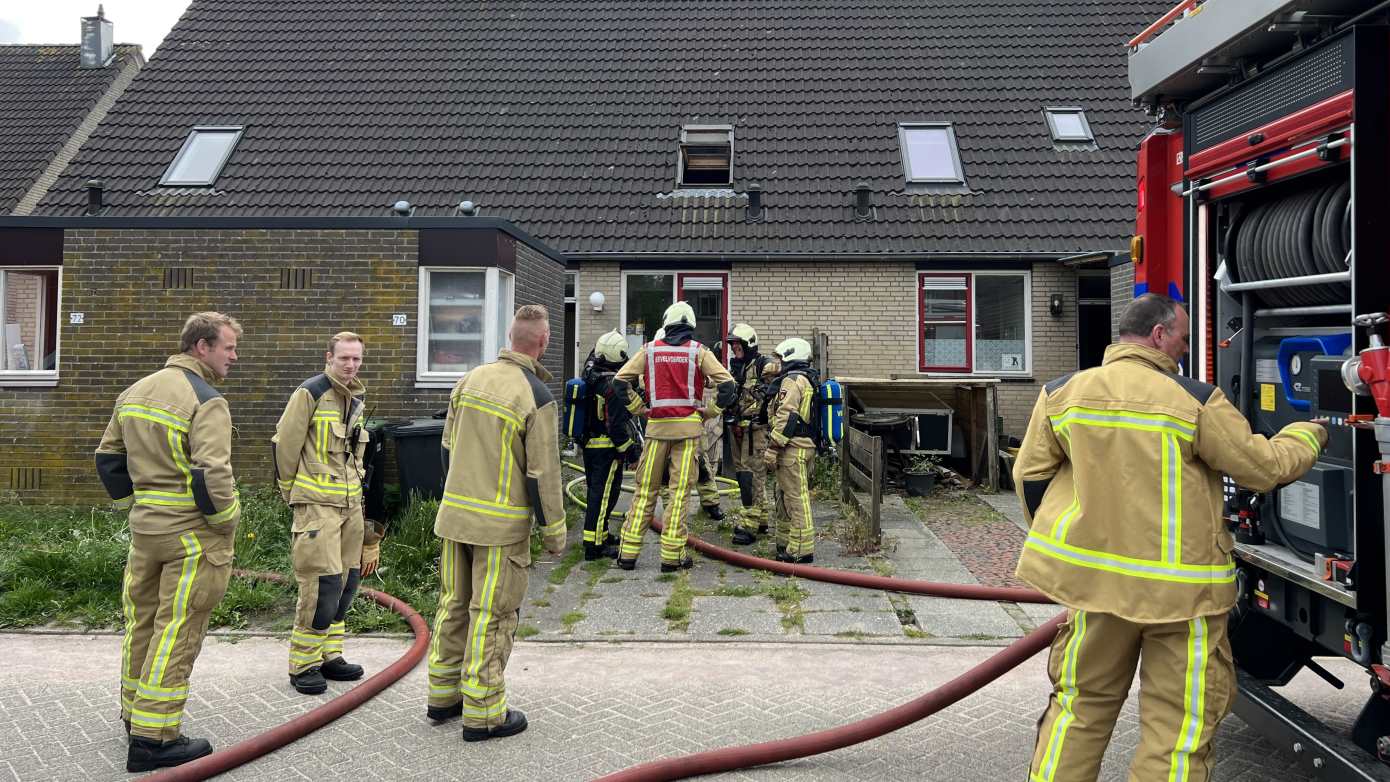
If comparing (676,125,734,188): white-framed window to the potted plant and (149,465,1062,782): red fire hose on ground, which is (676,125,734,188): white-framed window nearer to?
the potted plant

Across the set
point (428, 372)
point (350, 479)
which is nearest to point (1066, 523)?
point (350, 479)

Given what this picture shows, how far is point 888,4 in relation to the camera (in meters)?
17.5

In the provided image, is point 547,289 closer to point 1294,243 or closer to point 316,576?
point 316,576

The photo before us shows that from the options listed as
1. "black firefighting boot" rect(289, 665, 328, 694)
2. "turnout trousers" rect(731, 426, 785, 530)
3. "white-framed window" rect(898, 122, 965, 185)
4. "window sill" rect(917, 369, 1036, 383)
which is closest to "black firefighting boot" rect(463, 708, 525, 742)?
"black firefighting boot" rect(289, 665, 328, 694)

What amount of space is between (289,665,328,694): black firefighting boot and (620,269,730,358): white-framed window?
8995mm

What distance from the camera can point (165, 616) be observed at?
3.90m

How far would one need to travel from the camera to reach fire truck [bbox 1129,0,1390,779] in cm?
294

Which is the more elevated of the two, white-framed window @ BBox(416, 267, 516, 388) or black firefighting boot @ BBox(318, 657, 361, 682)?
white-framed window @ BBox(416, 267, 516, 388)

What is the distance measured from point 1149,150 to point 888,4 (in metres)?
14.6

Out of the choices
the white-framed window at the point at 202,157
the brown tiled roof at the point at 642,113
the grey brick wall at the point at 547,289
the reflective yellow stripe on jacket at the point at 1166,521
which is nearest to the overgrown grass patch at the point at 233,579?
the grey brick wall at the point at 547,289

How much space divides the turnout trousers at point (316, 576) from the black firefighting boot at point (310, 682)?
0.03 meters

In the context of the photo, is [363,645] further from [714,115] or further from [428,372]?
[714,115]

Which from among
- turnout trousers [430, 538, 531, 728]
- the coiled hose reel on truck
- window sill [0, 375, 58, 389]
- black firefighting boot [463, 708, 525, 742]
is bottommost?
black firefighting boot [463, 708, 525, 742]

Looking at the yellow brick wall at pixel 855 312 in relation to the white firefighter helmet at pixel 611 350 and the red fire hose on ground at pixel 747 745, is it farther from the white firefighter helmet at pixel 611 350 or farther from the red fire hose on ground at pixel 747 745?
the red fire hose on ground at pixel 747 745
